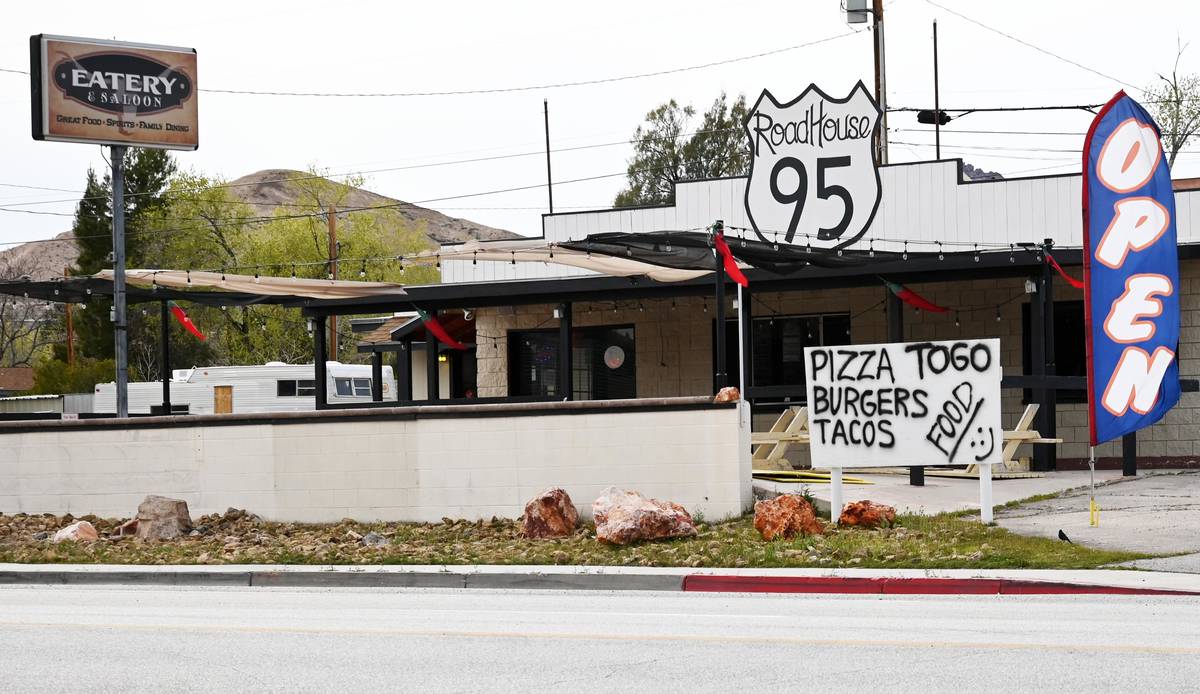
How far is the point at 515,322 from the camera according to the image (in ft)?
91.4

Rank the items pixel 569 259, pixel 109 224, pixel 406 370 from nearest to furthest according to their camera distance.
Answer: pixel 569 259 < pixel 406 370 < pixel 109 224

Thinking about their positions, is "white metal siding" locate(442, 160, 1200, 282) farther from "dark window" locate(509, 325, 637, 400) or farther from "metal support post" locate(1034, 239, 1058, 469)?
"dark window" locate(509, 325, 637, 400)

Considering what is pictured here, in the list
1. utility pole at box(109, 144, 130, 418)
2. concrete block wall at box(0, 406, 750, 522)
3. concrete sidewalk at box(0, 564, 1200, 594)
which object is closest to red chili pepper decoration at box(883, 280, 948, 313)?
concrete block wall at box(0, 406, 750, 522)

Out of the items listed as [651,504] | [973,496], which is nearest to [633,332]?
[973,496]

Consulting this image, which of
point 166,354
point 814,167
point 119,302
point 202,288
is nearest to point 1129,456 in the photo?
point 814,167

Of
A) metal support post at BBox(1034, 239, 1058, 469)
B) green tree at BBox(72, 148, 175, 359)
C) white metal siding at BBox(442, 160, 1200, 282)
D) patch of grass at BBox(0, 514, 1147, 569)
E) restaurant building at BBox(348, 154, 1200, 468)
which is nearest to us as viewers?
patch of grass at BBox(0, 514, 1147, 569)

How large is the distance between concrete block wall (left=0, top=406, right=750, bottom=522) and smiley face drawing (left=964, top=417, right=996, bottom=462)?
259cm

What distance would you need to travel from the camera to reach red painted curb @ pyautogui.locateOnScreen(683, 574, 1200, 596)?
10.7m

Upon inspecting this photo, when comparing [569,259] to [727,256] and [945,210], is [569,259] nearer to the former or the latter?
[727,256]

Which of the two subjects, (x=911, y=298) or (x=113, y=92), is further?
(x=113, y=92)

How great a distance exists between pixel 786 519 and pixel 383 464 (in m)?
5.34

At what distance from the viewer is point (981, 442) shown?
1397cm

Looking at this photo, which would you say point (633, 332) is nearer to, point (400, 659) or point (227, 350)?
point (400, 659)

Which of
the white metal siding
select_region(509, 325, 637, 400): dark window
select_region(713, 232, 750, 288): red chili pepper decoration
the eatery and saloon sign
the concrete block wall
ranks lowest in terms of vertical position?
the concrete block wall
